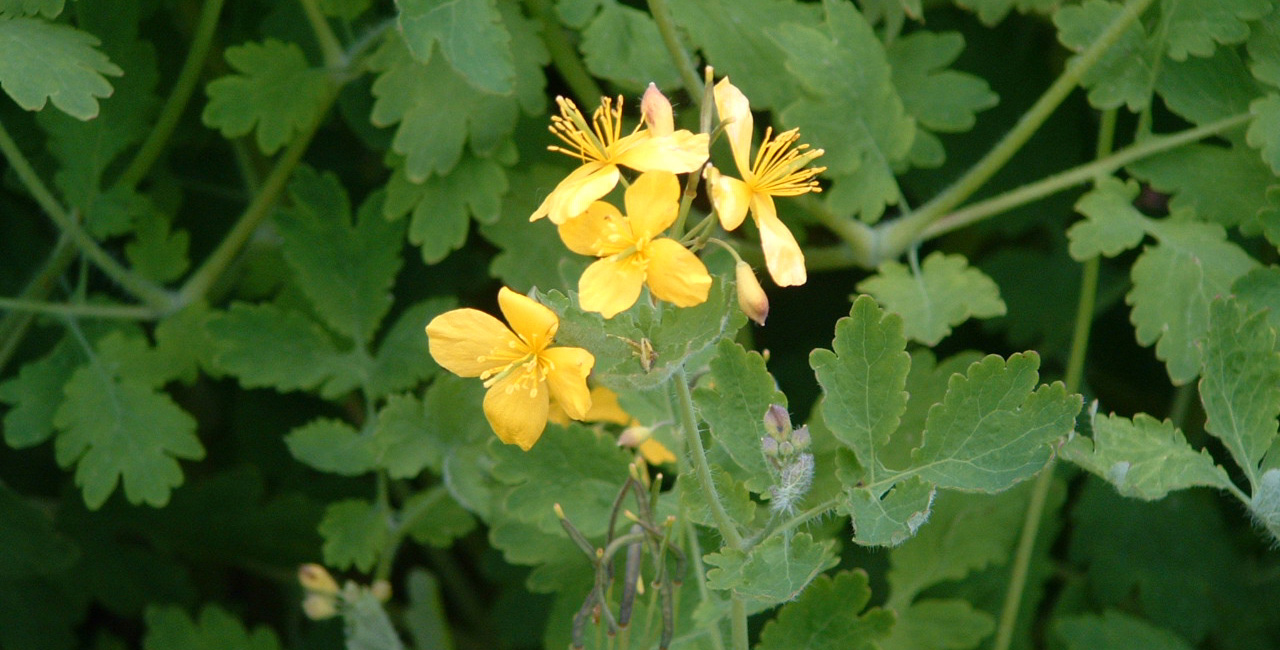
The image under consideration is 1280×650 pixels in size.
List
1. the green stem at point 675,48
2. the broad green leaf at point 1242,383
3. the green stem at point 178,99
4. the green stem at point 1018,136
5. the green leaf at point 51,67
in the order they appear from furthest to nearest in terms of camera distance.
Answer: the green stem at point 178,99
the green stem at point 1018,136
the green stem at point 675,48
the green leaf at point 51,67
the broad green leaf at point 1242,383

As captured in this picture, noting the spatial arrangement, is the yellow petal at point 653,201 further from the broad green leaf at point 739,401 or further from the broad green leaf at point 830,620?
the broad green leaf at point 830,620

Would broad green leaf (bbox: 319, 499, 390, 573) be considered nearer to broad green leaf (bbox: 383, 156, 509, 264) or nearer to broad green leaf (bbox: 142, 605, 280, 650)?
broad green leaf (bbox: 142, 605, 280, 650)

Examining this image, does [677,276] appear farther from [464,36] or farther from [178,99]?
[178,99]

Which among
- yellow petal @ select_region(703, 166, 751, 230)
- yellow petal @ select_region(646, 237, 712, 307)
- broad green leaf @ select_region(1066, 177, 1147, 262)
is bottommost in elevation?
broad green leaf @ select_region(1066, 177, 1147, 262)

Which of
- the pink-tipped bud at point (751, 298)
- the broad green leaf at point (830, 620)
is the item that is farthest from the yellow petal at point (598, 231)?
the broad green leaf at point (830, 620)

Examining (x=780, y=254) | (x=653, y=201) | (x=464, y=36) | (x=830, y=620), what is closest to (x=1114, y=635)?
(x=830, y=620)

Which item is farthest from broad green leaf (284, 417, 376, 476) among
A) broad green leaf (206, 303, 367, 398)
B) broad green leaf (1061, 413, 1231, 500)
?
broad green leaf (1061, 413, 1231, 500)

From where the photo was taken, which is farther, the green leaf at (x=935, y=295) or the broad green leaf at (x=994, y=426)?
the green leaf at (x=935, y=295)
